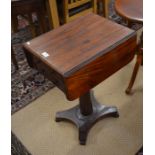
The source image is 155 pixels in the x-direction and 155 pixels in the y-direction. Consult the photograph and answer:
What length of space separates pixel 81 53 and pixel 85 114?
631mm

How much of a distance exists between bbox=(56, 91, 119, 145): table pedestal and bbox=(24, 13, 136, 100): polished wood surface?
0.36 metres

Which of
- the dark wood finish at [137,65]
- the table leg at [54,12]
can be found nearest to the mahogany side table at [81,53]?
the dark wood finish at [137,65]

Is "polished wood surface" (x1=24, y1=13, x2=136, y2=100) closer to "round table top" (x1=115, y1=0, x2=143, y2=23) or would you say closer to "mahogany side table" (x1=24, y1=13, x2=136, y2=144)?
"mahogany side table" (x1=24, y1=13, x2=136, y2=144)

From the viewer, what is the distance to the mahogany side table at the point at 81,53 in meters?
1.25

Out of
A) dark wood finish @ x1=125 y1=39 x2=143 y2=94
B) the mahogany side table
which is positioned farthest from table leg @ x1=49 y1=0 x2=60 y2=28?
dark wood finish @ x1=125 y1=39 x2=143 y2=94

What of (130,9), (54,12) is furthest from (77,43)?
(54,12)

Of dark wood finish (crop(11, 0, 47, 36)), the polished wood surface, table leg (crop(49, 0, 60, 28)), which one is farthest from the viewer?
table leg (crop(49, 0, 60, 28))

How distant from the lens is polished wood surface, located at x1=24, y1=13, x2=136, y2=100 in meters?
→ 1.25

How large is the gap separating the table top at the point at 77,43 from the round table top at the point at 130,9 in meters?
0.25

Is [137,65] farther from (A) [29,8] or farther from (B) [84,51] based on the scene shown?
(A) [29,8]

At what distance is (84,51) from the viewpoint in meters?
1.31

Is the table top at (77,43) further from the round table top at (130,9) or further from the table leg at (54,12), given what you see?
the table leg at (54,12)

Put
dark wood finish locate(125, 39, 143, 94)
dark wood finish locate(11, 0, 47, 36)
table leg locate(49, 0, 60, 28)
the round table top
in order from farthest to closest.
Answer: table leg locate(49, 0, 60, 28) → dark wood finish locate(11, 0, 47, 36) → dark wood finish locate(125, 39, 143, 94) → the round table top

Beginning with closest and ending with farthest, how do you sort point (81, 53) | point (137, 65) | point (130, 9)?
point (81, 53) < point (130, 9) < point (137, 65)
